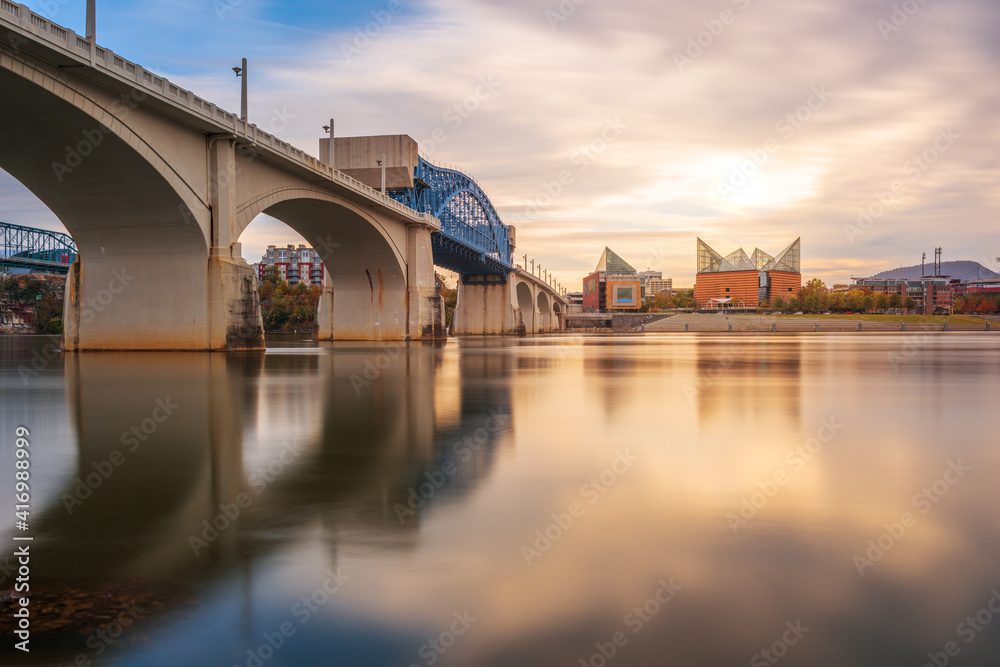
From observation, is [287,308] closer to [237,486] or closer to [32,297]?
[32,297]

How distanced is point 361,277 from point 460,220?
91.0 feet

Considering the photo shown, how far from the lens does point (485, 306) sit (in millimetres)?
112938

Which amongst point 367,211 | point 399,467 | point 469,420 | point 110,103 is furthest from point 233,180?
point 399,467

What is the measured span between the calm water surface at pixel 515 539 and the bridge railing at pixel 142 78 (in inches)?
614

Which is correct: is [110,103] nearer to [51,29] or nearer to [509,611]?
[51,29]

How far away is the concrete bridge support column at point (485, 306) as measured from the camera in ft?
366

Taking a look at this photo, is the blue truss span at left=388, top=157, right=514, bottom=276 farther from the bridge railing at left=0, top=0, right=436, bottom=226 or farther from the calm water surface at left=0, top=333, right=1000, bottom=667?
the calm water surface at left=0, top=333, right=1000, bottom=667

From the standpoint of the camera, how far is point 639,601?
3637 millimetres

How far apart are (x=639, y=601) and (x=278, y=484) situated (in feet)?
12.7

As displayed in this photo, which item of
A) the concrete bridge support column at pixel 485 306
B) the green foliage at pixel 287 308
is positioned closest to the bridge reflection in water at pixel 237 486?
the green foliage at pixel 287 308

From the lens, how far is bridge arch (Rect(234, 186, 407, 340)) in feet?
182

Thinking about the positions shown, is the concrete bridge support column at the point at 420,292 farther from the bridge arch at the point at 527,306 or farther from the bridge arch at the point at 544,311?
the bridge arch at the point at 544,311

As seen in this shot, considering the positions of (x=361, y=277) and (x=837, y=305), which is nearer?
(x=361, y=277)

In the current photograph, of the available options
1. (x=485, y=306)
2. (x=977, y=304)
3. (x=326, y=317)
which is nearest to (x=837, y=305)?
(x=977, y=304)
